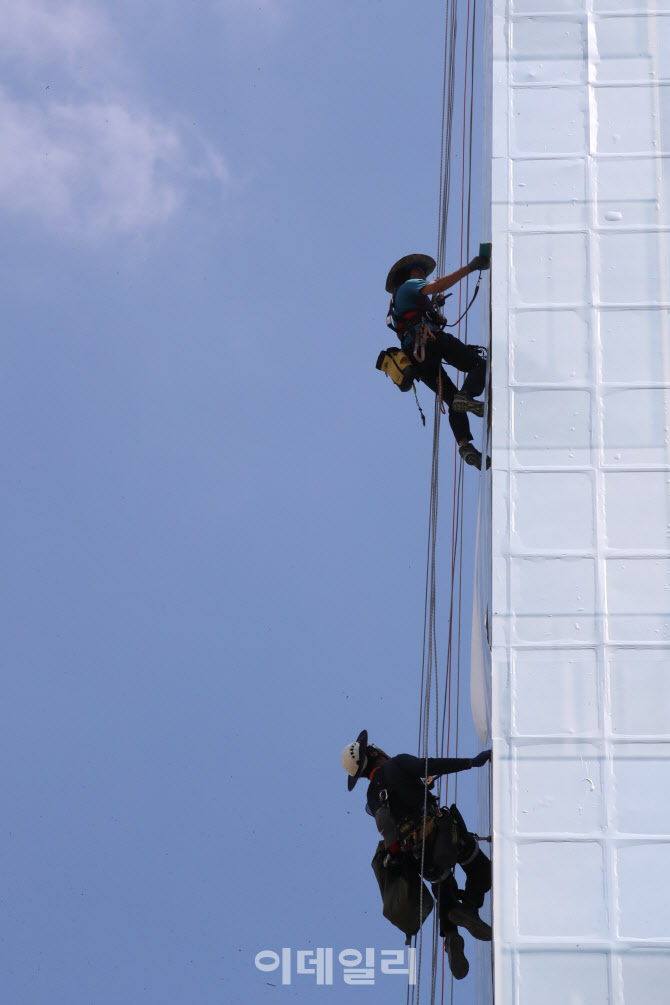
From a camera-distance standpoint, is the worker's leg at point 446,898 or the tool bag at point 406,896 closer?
the tool bag at point 406,896

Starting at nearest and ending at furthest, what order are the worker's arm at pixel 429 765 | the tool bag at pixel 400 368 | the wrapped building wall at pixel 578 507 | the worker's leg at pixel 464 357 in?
the wrapped building wall at pixel 578 507 < the worker's arm at pixel 429 765 < the worker's leg at pixel 464 357 < the tool bag at pixel 400 368

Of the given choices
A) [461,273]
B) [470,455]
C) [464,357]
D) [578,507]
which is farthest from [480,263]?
[578,507]

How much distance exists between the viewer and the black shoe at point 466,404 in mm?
9406

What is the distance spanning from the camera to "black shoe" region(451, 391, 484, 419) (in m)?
9.41

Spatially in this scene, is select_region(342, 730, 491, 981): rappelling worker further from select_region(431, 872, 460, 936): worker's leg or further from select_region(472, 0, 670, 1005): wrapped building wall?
select_region(472, 0, 670, 1005): wrapped building wall

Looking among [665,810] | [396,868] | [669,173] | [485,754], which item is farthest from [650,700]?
[669,173]

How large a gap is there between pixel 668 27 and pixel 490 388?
8.97ft

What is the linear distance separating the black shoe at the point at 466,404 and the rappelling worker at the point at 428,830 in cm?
229

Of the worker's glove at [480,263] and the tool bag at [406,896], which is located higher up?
the worker's glove at [480,263]

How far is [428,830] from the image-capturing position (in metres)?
8.39

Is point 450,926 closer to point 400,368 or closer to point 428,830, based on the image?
point 428,830

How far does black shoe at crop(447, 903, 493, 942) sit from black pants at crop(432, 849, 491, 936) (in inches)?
1.5

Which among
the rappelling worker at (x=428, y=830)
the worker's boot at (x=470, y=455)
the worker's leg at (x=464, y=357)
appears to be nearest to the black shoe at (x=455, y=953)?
the rappelling worker at (x=428, y=830)

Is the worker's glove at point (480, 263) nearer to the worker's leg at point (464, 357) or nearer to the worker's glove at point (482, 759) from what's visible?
the worker's leg at point (464, 357)
